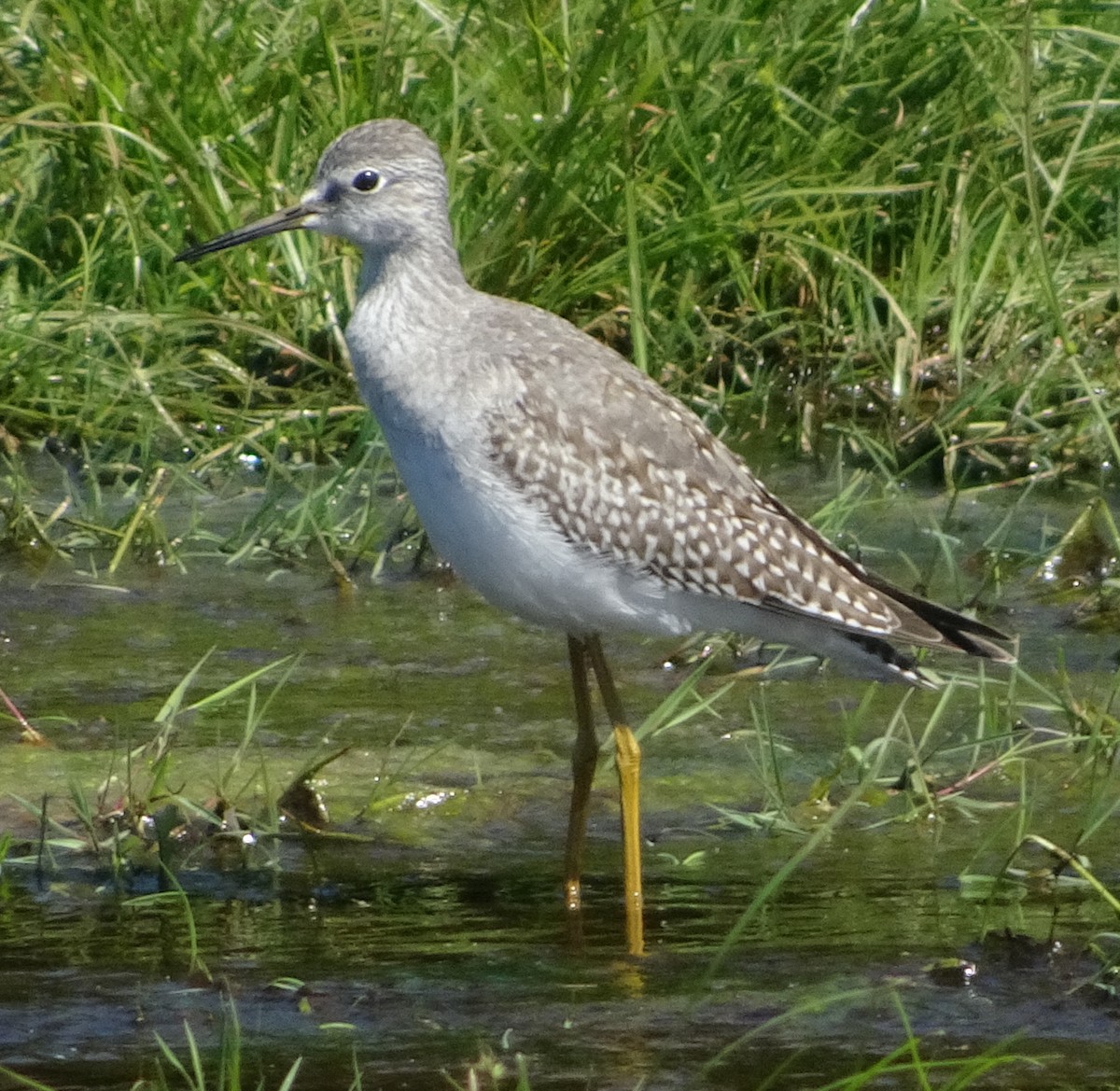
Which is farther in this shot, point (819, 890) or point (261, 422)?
point (261, 422)

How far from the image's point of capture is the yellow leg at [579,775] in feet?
16.9

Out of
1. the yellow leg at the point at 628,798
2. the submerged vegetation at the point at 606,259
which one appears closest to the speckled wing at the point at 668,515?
the yellow leg at the point at 628,798

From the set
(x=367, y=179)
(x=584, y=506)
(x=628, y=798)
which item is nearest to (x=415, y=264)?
(x=367, y=179)

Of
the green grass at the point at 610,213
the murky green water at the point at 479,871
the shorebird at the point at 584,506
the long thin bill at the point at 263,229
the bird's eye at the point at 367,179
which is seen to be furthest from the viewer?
the green grass at the point at 610,213

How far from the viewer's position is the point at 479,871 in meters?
5.23

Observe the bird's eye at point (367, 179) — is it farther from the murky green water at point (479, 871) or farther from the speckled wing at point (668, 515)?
the murky green water at point (479, 871)

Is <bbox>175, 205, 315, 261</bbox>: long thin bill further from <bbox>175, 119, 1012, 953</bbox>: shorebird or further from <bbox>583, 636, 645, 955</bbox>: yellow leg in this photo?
<bbox>583, 636, 645, 955</bbox>: yellow leg

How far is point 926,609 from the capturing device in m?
5.42

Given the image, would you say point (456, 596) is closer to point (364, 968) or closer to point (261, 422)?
point (261, 422)

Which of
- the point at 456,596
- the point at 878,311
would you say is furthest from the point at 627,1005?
the point at 878,311

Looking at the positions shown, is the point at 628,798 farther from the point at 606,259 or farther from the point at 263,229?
the point at 606,259

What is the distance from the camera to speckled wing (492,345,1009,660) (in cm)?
537

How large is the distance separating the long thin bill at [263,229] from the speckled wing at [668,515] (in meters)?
0.92

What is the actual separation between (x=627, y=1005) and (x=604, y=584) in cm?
127
